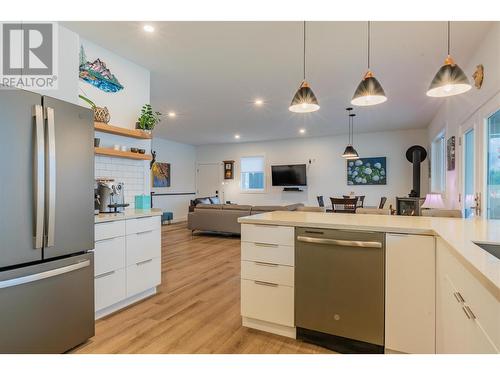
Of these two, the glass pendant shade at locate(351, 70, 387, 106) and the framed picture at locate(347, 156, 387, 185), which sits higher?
the glass pendant shade at locate(351, 70, 387, 106)

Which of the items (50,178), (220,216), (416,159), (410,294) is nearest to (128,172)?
(50,178)

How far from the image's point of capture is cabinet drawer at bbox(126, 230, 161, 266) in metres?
2.78

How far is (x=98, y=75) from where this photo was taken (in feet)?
9.90

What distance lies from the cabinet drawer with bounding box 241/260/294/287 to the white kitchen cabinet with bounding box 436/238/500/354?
3.16ft

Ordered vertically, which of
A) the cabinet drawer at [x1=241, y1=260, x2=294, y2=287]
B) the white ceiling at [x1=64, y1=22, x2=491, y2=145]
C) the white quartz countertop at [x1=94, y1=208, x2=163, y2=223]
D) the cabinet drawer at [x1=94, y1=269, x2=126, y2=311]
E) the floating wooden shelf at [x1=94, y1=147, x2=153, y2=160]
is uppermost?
the white ceiling at [x1=64, y1=22, x2=491, y2=145]

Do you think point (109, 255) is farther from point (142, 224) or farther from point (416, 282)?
point (416, 282)

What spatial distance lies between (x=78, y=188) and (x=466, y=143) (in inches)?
174

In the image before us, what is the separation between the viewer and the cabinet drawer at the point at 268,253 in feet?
7.14

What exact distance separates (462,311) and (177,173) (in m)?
9.00

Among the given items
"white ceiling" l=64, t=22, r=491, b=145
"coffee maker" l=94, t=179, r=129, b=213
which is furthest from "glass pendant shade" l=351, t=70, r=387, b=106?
"coffee maker" l=94, t=179, r=129, b=213

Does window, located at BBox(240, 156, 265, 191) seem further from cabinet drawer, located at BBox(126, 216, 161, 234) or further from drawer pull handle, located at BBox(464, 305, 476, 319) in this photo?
drawer pull handle, located at BBox(464, 305, 476, 319)

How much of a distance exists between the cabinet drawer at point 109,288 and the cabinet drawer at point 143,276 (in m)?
0.08

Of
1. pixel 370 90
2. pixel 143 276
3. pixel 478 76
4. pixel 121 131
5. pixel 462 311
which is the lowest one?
pixel 143 276
